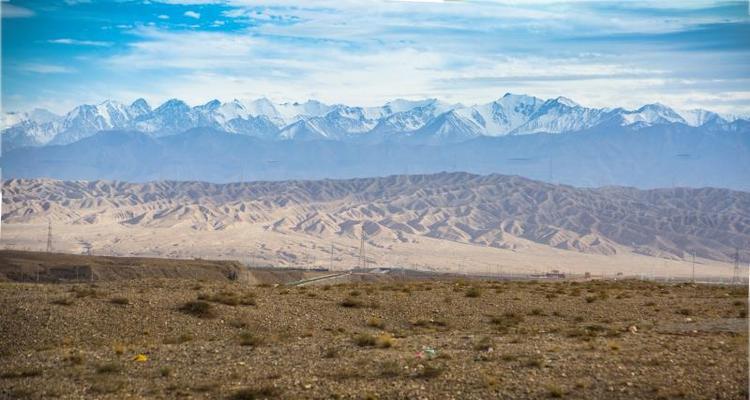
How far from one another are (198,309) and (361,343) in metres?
4.74

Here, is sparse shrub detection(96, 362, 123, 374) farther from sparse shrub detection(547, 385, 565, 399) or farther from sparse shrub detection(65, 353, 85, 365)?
sparse shrub detection(547, 385, 565, 399)

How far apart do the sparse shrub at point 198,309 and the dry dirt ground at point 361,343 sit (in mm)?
29

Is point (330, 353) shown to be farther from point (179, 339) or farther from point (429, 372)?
point (179, 339)

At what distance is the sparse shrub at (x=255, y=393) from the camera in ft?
43.8

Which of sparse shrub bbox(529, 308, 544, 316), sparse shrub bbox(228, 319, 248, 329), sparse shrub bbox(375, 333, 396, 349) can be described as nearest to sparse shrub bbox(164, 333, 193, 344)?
sparse shrub bbox(228, 319, 248, 329)

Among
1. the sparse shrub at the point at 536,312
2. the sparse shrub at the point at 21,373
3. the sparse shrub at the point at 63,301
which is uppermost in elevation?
A: the sparse shrub at the point at 536,312

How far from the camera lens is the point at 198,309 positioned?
2033 cm

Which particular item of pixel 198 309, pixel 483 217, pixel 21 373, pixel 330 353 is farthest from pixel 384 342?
pixel 483 217

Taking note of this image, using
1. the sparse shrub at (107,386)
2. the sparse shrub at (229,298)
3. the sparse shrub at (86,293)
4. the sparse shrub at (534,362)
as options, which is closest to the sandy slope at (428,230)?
the sparse shrub at (86,293)

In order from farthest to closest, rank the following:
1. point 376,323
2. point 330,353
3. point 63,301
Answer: point 376,323
point 63,301
point 330,353

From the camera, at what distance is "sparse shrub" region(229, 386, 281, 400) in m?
13.4

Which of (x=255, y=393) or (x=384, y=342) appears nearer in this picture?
(x=255, y=393)

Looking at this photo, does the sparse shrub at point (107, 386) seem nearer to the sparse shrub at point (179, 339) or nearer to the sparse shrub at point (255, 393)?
the sparse shrub at point (255, 393)

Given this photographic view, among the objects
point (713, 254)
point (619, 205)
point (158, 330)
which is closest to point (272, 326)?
point (158, 330)
